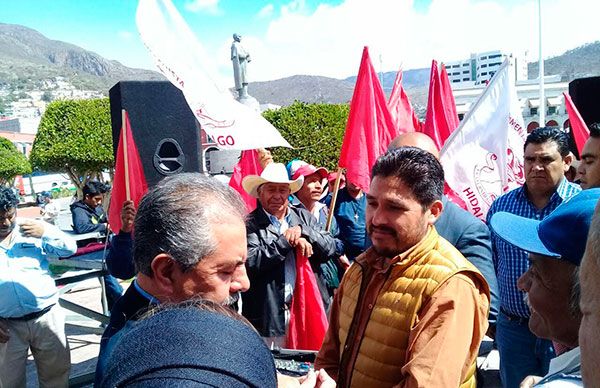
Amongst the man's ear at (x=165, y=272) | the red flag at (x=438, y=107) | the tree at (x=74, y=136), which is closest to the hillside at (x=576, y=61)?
the tree at (x=74, y=136)

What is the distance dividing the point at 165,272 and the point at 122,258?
1903mm

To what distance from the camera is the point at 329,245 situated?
3.31 m

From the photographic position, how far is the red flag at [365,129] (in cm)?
374

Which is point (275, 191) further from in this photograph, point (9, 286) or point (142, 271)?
point (142, 271)

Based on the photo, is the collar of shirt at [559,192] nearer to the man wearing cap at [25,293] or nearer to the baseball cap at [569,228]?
the baseball cap at [569,228]

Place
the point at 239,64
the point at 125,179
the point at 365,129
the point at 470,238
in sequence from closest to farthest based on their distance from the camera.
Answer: the point at 470,238 < the point at 125,179 < the point at 365,129 < the point at 239,64

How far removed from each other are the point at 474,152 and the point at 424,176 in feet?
7.48

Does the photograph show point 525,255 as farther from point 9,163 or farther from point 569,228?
point 9,163

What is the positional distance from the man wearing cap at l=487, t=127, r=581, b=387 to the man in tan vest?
1031 mm

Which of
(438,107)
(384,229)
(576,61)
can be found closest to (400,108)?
(438,107)

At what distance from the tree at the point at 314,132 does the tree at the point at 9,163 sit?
28.1m

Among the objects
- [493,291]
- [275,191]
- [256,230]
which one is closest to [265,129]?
[275,191]

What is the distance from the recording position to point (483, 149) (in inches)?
153

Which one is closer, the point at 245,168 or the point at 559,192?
the point at 559,192
